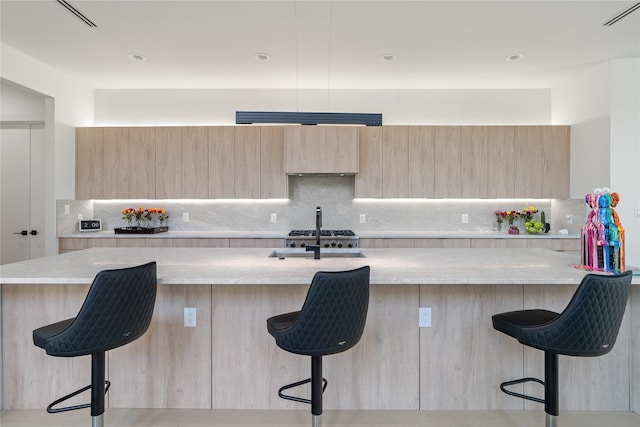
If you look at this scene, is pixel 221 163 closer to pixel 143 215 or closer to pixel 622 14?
pixel 143 215

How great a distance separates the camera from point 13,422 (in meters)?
2.10

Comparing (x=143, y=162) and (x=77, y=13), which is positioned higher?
(x=77, y=13)

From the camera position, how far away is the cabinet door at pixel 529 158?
14.6 ft

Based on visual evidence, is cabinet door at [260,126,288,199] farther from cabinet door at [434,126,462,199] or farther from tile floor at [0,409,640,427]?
tile floor at [0,409,640,427]

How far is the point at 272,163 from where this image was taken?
452 cm

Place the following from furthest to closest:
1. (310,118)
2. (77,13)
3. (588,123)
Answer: (588,123), (77,13), (310,118)

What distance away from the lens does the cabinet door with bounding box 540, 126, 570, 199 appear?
4.43 metres

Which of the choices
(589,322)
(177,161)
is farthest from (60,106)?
(589,322)

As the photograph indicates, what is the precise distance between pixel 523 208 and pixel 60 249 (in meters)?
6.04

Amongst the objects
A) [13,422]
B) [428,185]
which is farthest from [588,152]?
[13,422]

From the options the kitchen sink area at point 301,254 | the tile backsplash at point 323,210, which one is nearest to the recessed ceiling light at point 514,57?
the tile backsplash at point 323,210

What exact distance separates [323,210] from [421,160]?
57.9 inches

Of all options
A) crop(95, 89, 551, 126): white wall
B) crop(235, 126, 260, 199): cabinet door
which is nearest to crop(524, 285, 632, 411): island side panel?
crop(95, 89, 551, 126): white wall

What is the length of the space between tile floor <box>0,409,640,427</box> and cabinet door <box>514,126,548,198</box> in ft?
9.52
